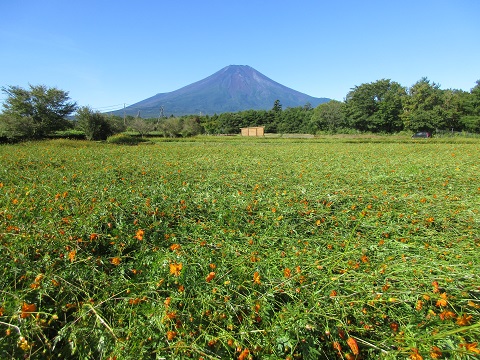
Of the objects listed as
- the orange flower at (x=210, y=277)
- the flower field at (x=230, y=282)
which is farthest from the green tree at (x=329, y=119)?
the orange flower at (x=210, y=277)

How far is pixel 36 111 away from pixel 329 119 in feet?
152

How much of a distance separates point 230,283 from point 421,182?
196 inches

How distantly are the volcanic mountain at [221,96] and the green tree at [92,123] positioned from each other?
10081 cm

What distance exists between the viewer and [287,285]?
1.65 m

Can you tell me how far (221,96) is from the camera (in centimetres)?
16325

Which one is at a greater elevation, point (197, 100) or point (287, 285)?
point (197, 100)

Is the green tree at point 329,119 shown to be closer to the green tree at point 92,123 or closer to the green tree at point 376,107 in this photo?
the green tree at point 376,107

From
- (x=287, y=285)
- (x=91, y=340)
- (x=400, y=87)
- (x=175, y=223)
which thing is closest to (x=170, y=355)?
(x=91, y=340)

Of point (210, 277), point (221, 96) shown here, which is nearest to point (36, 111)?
point (210, 277)

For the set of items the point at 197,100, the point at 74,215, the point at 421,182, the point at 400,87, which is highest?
the point at 197,100

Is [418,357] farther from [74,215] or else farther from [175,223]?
[74,215]

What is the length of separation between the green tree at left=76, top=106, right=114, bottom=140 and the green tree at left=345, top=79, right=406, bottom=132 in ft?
134

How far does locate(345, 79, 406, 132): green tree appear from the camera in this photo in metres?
44.3

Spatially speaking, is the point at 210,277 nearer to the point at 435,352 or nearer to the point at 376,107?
the point at 435,352
